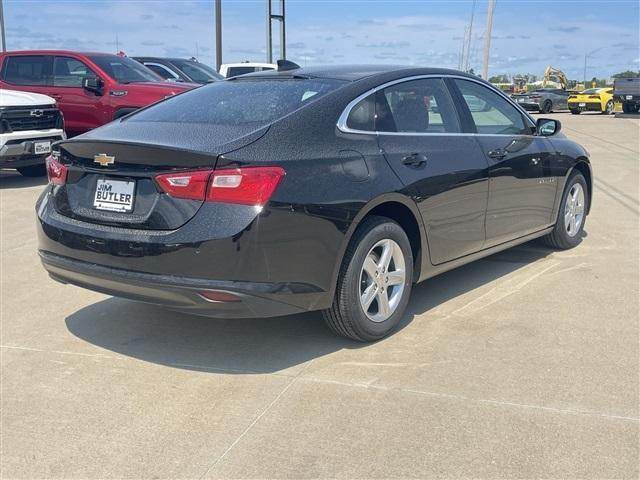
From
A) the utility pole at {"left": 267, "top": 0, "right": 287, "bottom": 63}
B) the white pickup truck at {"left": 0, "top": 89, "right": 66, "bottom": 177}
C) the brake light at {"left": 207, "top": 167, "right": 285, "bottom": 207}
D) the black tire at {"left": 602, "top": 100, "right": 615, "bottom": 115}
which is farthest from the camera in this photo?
the black tire at {"left": 602, "top": 100, "right": 615, "bottom": 115}

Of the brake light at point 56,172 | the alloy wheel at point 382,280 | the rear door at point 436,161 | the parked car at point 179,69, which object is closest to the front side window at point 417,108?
the rear door at point 436,161

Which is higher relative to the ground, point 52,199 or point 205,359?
point 52,199

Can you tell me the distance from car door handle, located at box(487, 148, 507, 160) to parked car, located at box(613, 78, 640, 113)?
2872cm

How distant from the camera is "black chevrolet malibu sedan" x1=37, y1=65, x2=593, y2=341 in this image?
3.36m

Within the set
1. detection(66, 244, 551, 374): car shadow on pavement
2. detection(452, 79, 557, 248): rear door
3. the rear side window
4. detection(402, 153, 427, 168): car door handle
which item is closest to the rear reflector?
detection(66, 244, 551, 374): car shadow on pavement

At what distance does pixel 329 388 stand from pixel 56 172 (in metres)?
2.05

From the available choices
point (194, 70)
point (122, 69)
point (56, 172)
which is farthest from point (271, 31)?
point (56, 172)

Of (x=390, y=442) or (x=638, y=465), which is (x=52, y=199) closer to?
(x=390, y=442)

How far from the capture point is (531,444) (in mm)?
2990

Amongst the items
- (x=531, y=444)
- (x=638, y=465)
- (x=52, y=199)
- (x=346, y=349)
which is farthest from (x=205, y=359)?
(x=638, y=465)

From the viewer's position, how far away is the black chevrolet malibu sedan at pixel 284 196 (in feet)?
11.0

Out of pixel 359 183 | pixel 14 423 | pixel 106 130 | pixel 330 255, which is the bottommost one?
pixel 14 423

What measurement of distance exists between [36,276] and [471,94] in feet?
12.6

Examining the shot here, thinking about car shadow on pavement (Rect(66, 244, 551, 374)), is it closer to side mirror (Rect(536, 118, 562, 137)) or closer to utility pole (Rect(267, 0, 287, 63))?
side mirror (Rect(536, 118, 562, 137))
